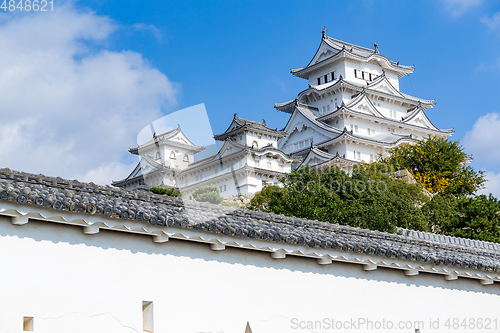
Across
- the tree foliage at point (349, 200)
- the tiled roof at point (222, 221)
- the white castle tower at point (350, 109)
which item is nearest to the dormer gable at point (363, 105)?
the white castle tower at point (350, 109)

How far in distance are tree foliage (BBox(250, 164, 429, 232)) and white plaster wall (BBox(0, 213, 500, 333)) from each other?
7.79 metres

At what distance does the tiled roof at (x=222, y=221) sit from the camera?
6.76 meters

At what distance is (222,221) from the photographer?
8125 millimetres

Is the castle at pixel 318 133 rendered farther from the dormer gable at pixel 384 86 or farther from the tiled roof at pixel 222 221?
the tiled roof at pixel 222 221

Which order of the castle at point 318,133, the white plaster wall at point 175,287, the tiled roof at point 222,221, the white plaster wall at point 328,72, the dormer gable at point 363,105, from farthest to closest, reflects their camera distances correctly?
the white plaster wall at point 328,72 → the dormer gable at point 363,105 → the castle at point 318,133 → the tiled roof at point 222,221 → the white plaster wall at point 175,287

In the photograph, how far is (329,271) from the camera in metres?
9.44

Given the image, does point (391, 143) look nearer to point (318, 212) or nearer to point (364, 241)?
point (318, 212)

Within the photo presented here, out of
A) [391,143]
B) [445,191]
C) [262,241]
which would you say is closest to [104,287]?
[262,241]

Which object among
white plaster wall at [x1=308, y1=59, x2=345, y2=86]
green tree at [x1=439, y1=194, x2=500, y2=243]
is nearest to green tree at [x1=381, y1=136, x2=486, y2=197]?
green tree at [x1=439, y1=194, x2=500, y2=243]

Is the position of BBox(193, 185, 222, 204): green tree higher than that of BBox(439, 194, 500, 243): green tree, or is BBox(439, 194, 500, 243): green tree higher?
BBox(193, 185, 222, 204): green tree

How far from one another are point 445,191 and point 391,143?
9.58m

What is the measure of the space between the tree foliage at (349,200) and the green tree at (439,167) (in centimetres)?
783

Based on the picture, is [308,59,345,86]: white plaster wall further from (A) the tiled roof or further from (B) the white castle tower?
(A) the tiled roof

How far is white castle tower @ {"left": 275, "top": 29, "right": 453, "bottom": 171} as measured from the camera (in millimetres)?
42938
